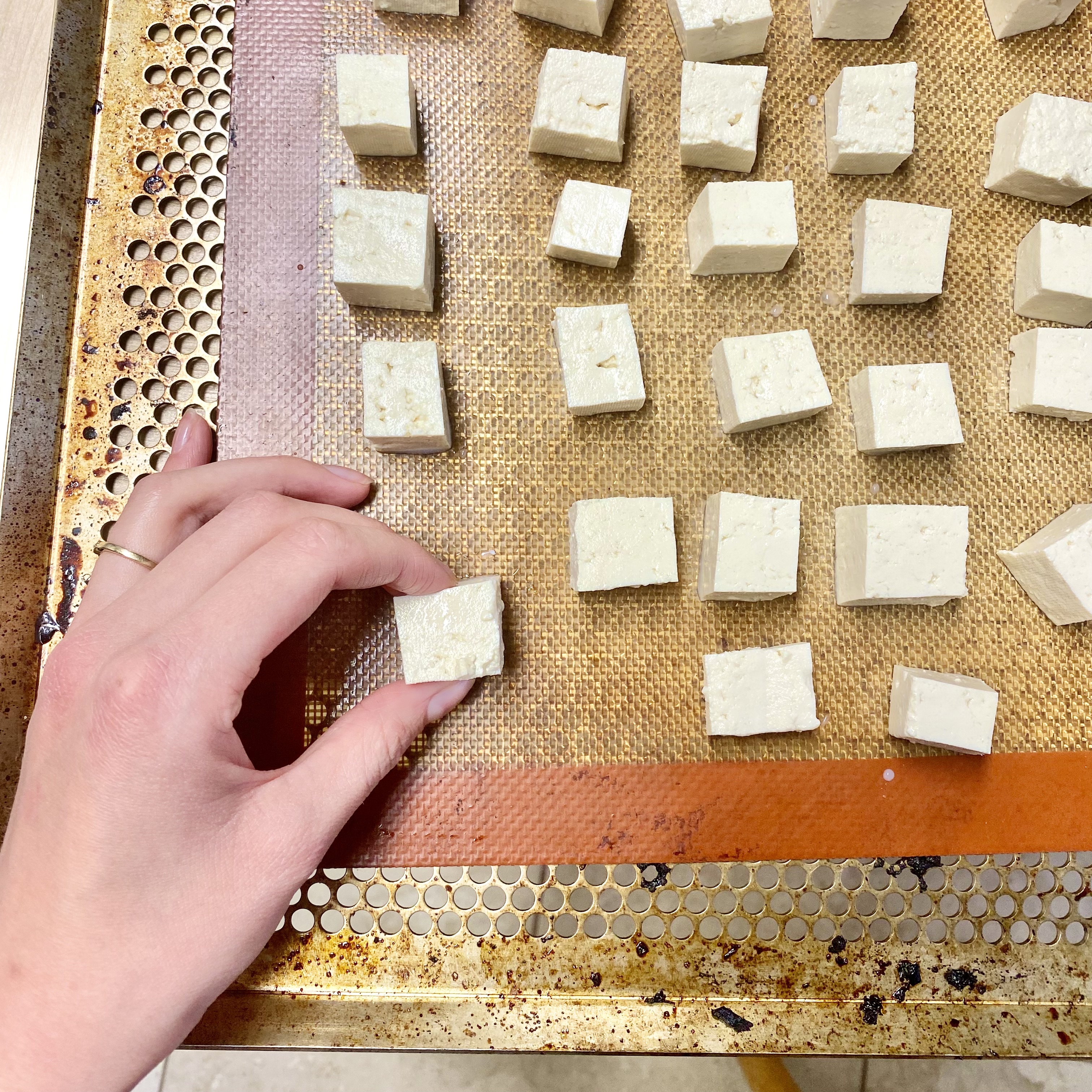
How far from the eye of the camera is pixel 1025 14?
1639 mm

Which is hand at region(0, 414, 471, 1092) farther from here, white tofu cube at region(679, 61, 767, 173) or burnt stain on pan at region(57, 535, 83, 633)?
white tofu cube at region(679, 61, 767, 173)

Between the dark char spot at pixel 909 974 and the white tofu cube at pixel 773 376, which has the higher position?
the white tofu cube at pixel 773 376

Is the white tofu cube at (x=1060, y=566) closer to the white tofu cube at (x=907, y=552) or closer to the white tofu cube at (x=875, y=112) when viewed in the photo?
the white tofu cube at (x=907, y=552)

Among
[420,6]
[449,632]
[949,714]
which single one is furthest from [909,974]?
[420,6]

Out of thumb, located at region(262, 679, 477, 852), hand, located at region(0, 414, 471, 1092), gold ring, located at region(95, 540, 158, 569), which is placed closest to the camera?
hand, located at region(0, 414, 471, 1092)

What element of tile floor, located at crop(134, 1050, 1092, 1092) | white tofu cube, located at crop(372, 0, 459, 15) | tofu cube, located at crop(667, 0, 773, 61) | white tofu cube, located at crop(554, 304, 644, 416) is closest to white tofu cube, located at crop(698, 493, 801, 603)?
white tofu cube, located at crop(554, 304, 644, 416)

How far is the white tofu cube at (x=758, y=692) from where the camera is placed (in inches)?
59.5

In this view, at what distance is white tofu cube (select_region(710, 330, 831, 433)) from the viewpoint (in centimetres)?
154

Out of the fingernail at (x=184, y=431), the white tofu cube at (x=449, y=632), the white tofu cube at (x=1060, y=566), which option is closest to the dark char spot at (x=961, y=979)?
the white tofu cube at (x=1060, y=566)

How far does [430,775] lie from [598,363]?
0.89 metres

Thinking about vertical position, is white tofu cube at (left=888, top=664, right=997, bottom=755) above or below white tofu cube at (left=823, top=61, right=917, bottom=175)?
below

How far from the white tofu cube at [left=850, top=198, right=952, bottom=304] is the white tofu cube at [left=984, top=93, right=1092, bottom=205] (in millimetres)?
199

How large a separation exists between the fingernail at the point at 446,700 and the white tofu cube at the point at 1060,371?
1.32 meters

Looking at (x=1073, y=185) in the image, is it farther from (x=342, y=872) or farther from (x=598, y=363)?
(x=342, y=872)
